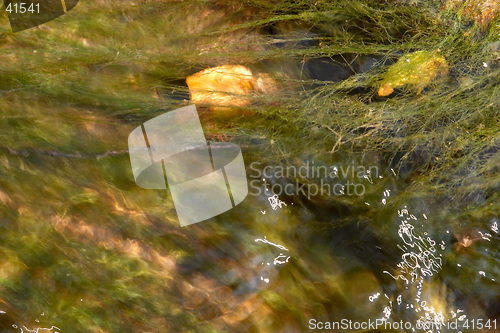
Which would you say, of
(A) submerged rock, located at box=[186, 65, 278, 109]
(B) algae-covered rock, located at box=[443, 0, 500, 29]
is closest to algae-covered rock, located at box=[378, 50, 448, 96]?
(B) algae-covered rock, located at box=[443, 0, 500, 29]

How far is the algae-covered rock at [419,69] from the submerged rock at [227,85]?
0.69 metres

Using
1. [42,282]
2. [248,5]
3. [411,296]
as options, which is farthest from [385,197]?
[42,282]

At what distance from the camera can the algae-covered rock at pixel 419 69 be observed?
2197 mm

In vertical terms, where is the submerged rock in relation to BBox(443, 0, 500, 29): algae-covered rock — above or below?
below

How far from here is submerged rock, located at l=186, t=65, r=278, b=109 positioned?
2141 mm

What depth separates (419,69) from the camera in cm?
220

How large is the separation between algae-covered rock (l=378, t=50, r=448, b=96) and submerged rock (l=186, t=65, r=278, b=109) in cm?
69

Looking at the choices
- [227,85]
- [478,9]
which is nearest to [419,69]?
[478,9]

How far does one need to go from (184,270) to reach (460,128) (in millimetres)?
1645

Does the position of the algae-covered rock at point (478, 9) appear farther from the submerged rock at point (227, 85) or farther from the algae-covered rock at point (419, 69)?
the submerged rock at point (227, 85)

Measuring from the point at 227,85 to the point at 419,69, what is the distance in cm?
105

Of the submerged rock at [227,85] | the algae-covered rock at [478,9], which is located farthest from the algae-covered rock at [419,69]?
the submerged rock at [227,85]

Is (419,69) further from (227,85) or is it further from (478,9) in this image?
(227,85)

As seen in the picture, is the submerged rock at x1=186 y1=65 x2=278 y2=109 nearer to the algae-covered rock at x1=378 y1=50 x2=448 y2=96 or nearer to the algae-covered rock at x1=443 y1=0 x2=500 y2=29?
the algae-covered rock at x1=378 y1=50 x2=448 y2=96
